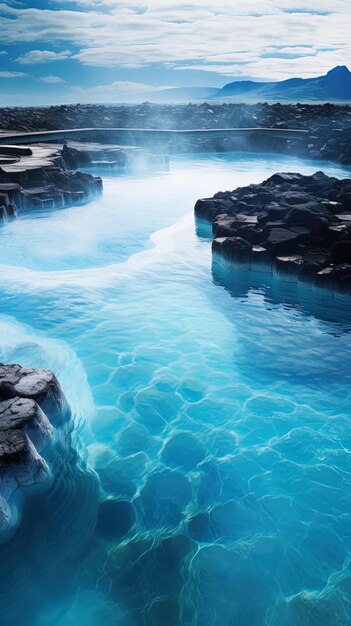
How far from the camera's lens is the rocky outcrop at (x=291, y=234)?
1075 cm

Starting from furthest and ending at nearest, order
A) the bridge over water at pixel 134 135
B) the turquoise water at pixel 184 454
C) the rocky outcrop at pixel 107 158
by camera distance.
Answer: the bridge over water at pixel 134 135, the rocky outcrop at pixel 107 158, the turquoise water at pixel 184 454

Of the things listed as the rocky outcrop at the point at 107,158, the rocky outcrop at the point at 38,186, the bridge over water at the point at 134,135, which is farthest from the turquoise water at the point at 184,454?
the bridge over water at the point at 134,135

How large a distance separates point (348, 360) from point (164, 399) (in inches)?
133

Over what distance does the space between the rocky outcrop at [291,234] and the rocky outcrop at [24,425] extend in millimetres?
6813

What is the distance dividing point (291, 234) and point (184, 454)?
7528 mm

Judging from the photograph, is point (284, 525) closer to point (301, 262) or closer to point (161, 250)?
point (301, 262)

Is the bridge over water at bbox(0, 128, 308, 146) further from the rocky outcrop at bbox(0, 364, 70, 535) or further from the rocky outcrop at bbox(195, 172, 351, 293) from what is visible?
the rocky outcrop at bbox(0, 364, 70, 535)

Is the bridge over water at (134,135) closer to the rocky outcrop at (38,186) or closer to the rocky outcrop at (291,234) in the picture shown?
the rocky outcrop at (38,186)

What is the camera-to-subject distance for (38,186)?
19.4 m

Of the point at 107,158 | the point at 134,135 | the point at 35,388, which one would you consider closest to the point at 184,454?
the point at 35,388

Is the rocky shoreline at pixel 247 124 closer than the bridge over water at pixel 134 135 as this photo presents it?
No

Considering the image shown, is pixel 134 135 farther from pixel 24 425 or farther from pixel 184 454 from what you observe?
pixel 24 425

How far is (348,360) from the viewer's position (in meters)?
8.18

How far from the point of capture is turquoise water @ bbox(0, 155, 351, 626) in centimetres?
435
